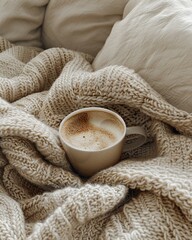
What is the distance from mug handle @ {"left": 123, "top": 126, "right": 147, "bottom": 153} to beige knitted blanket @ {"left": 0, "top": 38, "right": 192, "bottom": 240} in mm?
22

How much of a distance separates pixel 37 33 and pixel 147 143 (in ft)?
1.42

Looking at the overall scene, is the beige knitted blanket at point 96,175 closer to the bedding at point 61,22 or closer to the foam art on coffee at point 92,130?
the foam art on coffee at point 92,130

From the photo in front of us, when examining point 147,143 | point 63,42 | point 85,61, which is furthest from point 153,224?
point 63,42

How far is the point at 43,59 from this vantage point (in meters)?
0.86

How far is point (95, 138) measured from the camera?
0.68m

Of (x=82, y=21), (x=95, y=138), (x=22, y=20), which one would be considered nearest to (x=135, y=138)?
(x=95, y=138)

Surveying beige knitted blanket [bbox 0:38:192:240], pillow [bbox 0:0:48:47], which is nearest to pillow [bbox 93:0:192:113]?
beige knitted blanket [bbox 0:38:192:240]

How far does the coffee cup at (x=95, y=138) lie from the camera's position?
0.65 meters

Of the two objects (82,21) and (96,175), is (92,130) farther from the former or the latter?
(82,21)

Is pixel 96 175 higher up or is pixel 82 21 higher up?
pixel 82 21

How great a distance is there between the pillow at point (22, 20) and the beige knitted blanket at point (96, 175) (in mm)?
212

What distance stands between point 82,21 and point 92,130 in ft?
1.07

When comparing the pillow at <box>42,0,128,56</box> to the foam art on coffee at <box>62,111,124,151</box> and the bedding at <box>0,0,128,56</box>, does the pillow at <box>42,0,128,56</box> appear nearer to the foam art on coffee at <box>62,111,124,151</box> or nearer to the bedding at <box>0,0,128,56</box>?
the bedding at <box>0,0,128,56</box>

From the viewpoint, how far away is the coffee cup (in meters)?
0.65
